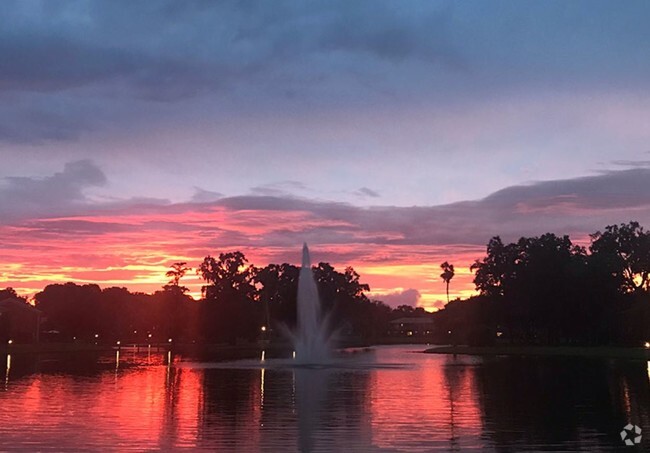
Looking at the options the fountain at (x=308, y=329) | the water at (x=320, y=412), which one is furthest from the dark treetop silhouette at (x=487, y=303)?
the water at (x=320, y=412)

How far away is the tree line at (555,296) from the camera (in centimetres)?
8669

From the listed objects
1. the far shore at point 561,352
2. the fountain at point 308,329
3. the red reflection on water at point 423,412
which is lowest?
the red reflection on water at point 423,412

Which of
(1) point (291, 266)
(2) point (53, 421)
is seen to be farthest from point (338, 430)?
(1) point (291, 266)

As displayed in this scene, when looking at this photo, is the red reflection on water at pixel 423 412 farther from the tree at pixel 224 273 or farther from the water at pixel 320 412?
the tree at pixel 224 273

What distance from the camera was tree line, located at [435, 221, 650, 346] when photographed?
86688mm

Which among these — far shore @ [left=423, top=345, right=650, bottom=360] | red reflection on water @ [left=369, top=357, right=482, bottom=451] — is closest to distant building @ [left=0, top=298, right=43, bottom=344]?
far shore @ [left=423, top=345, right=650, bottom=360]

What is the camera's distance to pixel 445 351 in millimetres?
83000

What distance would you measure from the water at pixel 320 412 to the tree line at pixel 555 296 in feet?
155

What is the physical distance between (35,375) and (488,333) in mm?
60108

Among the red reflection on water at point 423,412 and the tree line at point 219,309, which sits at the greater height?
the tree line at point 219,309

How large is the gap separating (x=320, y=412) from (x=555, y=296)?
225ft

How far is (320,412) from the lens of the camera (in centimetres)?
2392

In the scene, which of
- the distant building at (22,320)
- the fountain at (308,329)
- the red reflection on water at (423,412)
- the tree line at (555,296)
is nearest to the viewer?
the red reflection on water at (423,412)

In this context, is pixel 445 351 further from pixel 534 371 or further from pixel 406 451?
pixel 406 451
